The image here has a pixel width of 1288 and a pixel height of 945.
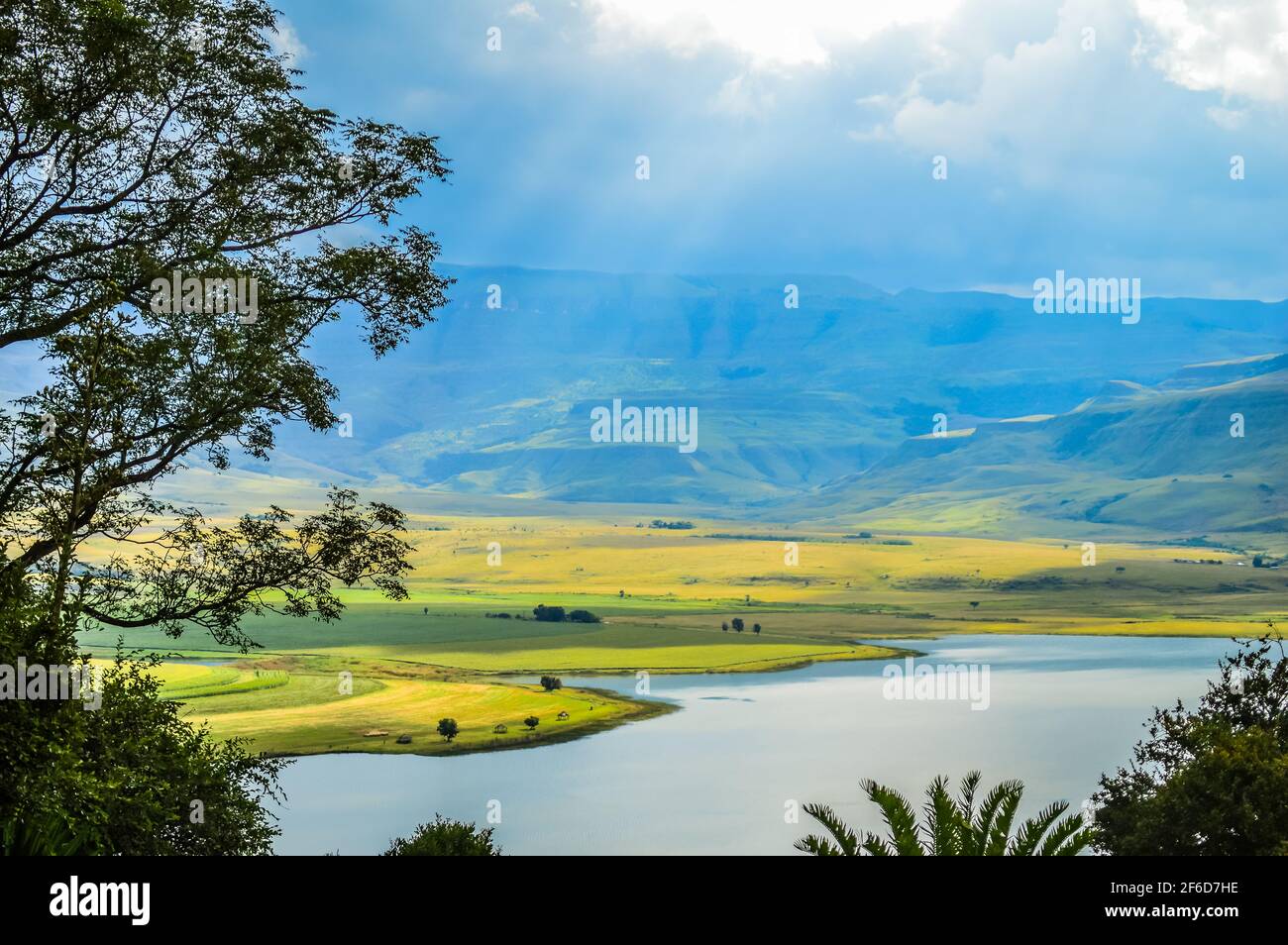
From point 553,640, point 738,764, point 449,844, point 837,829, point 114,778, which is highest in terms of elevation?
point 553,640

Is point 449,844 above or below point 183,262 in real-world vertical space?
below

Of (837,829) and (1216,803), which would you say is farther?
(1216,803)

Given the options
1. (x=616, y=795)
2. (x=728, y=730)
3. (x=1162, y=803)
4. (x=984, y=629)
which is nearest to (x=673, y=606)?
(x=984, y=629)

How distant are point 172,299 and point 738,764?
56.8 metres

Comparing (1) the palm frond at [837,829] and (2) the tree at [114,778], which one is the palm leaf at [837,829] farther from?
(2) the tree at [114,778]

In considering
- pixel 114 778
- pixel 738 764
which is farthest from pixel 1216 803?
pixel 738 764

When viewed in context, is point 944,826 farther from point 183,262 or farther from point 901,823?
point 183,262

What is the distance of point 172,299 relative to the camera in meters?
24.5

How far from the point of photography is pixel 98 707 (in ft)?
69.3

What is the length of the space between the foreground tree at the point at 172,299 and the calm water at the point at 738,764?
2765cm

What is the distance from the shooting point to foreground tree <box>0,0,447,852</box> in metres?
21.7

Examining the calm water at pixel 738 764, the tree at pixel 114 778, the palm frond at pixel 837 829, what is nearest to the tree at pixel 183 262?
the tree at pixel 114 778

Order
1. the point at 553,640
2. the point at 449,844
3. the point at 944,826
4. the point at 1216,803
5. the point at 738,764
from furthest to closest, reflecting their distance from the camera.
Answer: the point at 553,640, the point at 738,764, the point at 1216,803, the point at 449,844, the point at 944,826
